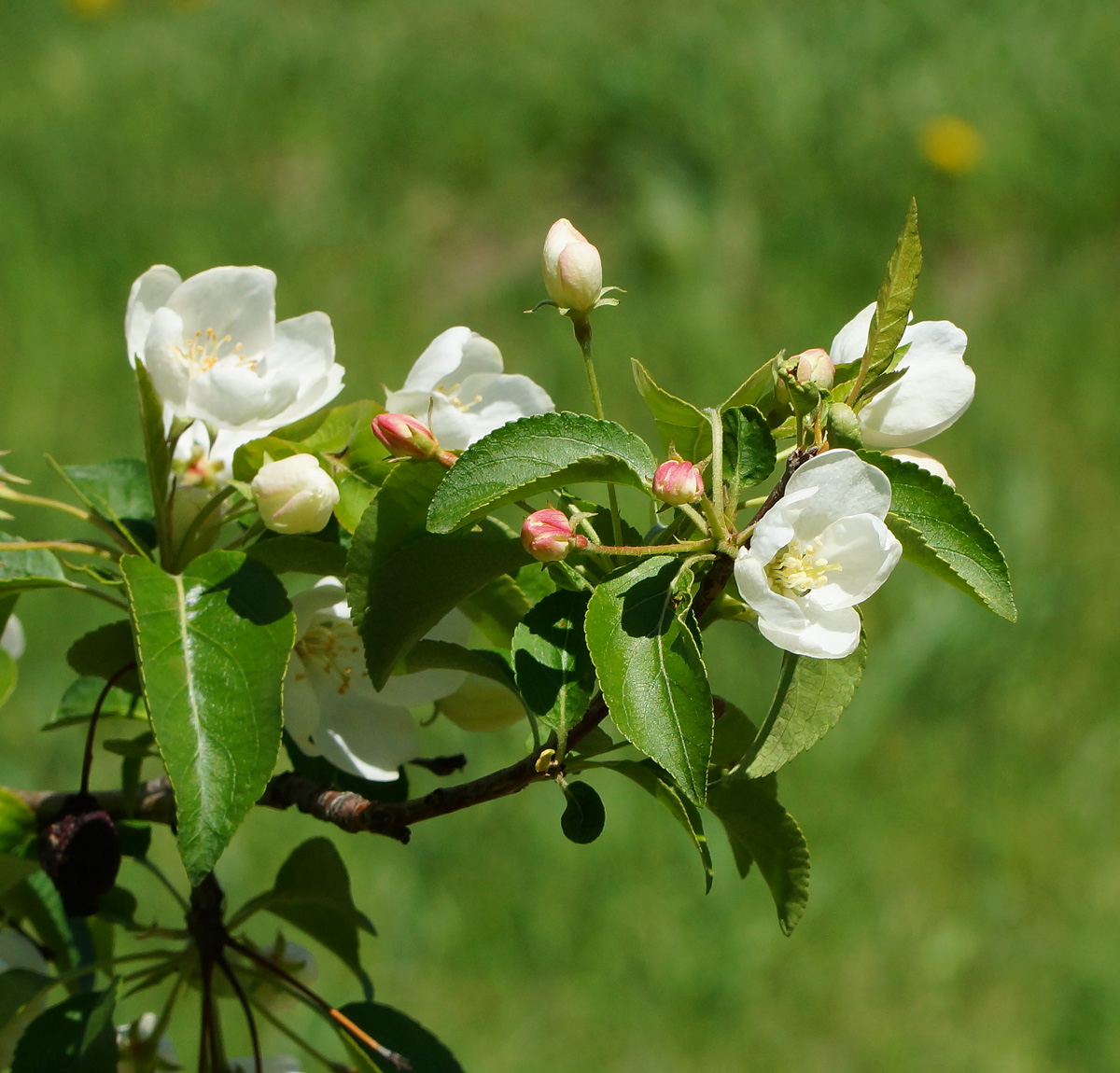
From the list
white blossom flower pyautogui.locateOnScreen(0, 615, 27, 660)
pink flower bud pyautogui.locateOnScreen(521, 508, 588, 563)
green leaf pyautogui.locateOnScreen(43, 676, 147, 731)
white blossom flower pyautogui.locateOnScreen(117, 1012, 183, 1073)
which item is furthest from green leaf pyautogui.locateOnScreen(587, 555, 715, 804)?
white blossom flower pyautogui.locateOnScreen(0, 615, 27, 660)

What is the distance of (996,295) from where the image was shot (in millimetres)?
4797

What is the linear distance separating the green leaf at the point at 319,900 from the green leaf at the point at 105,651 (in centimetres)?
22

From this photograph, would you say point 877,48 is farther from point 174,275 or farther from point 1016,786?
point 174,275

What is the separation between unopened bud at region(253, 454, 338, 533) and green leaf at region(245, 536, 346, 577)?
75mm

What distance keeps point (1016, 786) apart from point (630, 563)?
300cm

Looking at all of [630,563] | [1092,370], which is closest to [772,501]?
[630,563]

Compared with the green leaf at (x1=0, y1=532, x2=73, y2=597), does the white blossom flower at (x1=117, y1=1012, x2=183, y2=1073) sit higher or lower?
lower

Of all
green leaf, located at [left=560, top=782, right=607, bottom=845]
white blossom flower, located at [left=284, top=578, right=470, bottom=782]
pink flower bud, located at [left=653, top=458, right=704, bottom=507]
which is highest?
pink flower bud, located at [left=653, top=458, right=704, bottom=507]

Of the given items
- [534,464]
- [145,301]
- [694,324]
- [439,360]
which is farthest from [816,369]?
[694,324]

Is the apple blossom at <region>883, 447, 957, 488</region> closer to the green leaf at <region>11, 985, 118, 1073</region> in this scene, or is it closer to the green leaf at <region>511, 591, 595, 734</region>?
the green leaf at <region>511, 591, 595, 734</region>

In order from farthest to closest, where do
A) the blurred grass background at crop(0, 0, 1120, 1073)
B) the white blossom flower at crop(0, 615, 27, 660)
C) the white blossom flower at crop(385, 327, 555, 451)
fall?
the blurred grass background at crop(0, 0, 1120, 1073)
the white blossom flower at crop(0, 615, 27, 660)
the white blossom flower at crop(385, 327, 555, 451)

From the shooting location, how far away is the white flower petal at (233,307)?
1051 millimetres

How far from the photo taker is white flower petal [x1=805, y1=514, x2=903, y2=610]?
0.78 meters

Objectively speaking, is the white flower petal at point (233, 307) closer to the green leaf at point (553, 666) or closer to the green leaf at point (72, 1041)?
the green leaf at point (553, 666)
